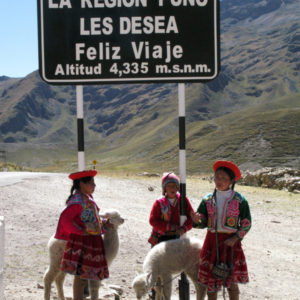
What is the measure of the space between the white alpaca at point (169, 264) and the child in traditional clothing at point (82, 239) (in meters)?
0.48

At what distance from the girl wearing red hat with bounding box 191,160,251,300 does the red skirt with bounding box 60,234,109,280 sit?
1.02 metres

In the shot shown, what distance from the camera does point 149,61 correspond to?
4426mm

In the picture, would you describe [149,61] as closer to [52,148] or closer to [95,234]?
[95,234]

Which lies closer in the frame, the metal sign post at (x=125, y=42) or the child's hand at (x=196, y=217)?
the child's hand at (x=196, y=217)

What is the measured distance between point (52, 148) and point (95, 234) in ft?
616

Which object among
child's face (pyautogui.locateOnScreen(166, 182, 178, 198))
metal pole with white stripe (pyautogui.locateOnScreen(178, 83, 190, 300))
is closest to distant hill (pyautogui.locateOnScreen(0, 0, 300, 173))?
metal pole with white stripe (pyautogui.locateOnScreen(178, 83, 190, 300))

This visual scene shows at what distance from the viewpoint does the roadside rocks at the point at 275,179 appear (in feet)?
64.1

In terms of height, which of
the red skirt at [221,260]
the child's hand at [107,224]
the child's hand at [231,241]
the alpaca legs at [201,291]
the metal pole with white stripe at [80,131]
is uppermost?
the metal pole with white stripe at [80,131]

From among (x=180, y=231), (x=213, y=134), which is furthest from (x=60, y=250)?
(x=213, y=134)

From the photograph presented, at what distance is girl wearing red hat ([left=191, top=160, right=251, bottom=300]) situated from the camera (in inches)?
156

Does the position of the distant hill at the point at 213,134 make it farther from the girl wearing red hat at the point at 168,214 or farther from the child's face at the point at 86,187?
the child's face at the point at 86,187

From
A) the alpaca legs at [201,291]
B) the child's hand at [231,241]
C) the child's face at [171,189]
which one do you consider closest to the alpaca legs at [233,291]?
the alpaca legs at [201,291]

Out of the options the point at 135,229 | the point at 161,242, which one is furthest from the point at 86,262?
the point at 135,229

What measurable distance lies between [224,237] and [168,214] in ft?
2.33
